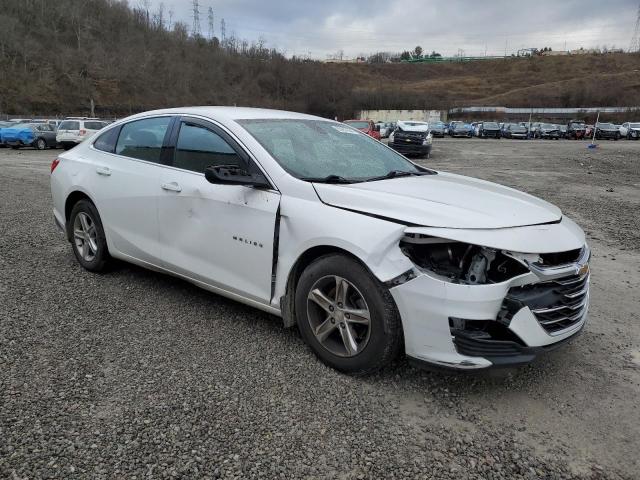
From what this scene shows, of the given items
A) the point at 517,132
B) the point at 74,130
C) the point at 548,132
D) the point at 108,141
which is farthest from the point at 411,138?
the point at 548,132

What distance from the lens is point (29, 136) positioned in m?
24.2

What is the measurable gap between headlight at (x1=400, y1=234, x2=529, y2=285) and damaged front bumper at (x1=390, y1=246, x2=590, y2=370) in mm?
83

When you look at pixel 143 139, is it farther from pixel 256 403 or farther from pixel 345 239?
pixel 256 403

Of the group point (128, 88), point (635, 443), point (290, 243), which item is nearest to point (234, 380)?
point (290, 243)

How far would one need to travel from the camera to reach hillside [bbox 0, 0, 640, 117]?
2635 inches

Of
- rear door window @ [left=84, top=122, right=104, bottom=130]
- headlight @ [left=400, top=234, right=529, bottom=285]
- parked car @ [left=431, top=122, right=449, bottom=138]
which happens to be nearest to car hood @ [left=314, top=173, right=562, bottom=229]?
headlight @ [left=400, top=234, right=529, bottom=285]

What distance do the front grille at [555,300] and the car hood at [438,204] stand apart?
38cm

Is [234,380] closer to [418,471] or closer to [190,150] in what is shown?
[418,471]

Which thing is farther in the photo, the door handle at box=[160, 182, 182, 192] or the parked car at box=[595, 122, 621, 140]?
the parked car at box=[595, 122, 621, 140]

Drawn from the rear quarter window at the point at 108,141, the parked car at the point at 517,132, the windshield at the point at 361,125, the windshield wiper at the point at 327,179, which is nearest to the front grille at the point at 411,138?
the windshield at the point at 361,125

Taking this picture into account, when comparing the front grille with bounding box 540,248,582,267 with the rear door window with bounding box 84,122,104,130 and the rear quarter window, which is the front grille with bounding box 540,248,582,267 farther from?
the rear door window with bounding box 84,122,104,130

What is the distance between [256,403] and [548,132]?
52414 millimetres

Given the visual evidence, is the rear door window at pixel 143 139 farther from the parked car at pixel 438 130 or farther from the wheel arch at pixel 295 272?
the parked car at pixel 438 130

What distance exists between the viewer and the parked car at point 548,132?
49.0 meters
